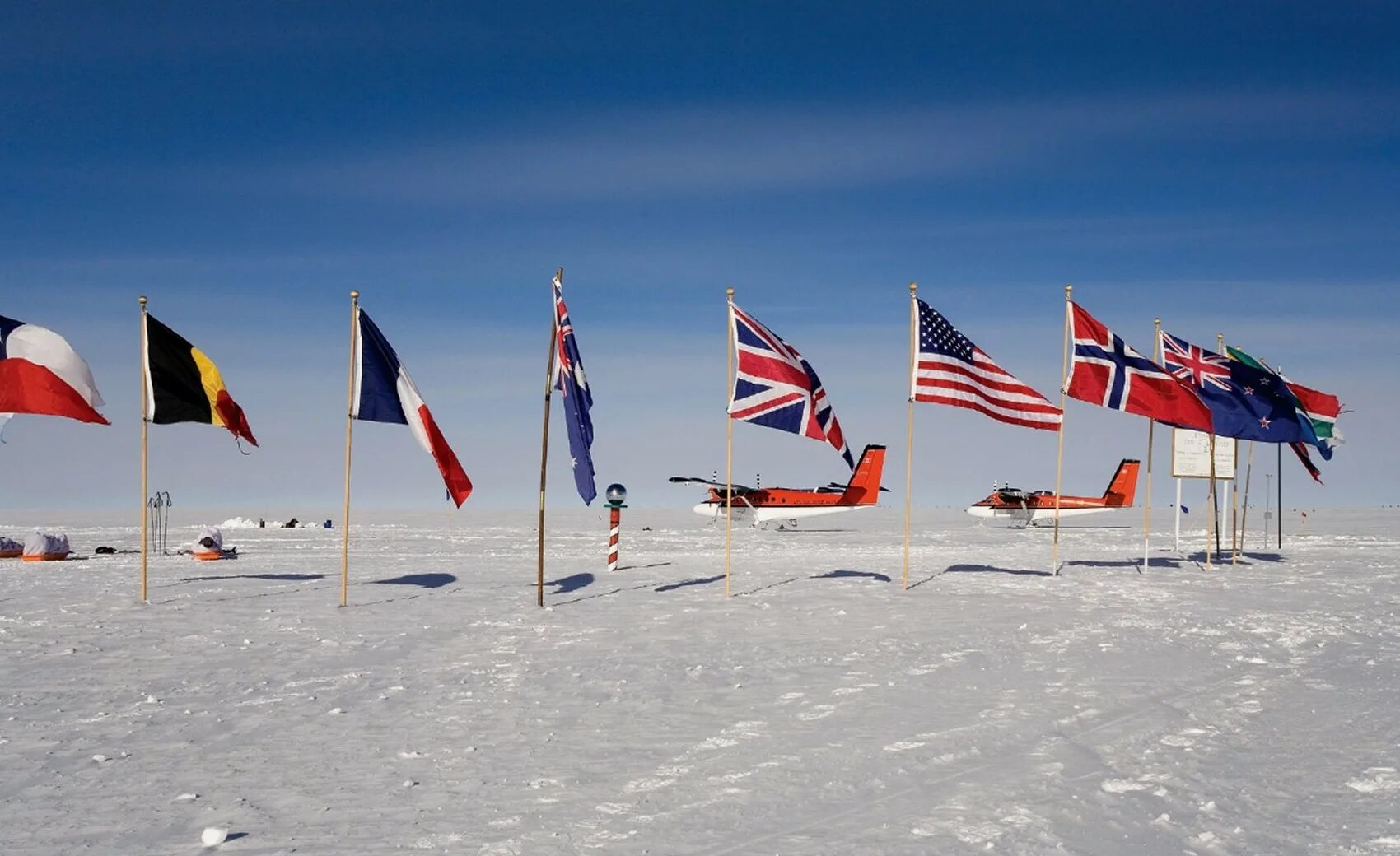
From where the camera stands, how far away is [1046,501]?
61.8 metres

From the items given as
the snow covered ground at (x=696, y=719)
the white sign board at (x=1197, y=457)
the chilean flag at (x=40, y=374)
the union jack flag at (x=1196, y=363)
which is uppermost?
the union jack flag at (x=1196, y=363)

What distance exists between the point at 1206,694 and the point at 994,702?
2.51 m

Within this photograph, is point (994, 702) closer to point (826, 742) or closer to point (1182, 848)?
point (826, 742)

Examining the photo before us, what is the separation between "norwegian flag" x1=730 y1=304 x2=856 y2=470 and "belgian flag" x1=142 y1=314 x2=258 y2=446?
28.8 ft

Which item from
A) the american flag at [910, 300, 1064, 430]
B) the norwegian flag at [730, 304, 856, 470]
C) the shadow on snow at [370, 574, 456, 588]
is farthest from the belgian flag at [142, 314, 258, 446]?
the american flag at [910, 300, 1064, 430]

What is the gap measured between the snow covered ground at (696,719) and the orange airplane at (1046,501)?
4006cm

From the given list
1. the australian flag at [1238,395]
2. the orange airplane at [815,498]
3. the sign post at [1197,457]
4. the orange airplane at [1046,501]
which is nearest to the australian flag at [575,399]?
the australian flag at [1238,395]

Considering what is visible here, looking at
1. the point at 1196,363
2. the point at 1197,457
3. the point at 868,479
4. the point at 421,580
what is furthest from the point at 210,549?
the point at 868,479

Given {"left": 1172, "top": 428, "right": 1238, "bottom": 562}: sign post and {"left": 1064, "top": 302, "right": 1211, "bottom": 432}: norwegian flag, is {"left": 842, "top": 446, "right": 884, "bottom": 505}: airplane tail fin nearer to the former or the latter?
{"left": 1172, "top": 428, "right": 1238, "bottom": 562}: sign post

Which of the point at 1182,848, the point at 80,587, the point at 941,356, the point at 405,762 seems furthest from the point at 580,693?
the point at 80,587

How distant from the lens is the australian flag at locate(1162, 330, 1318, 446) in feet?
82.0

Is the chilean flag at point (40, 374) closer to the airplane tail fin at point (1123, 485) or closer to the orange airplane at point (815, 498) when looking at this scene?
the orange airplane at point (815, 498)

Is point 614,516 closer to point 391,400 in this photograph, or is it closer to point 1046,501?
point 391,400

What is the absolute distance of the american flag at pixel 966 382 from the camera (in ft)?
65.8
